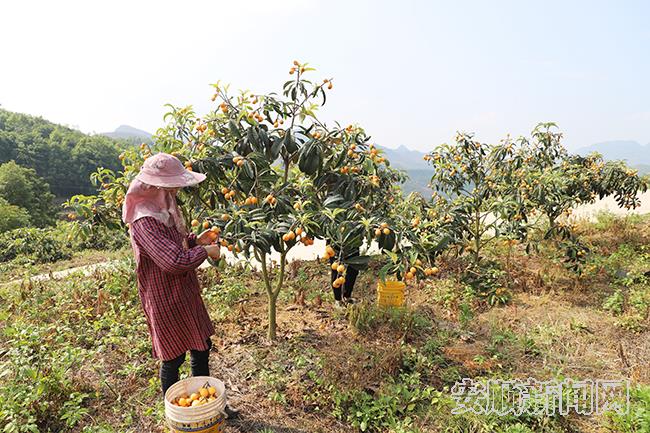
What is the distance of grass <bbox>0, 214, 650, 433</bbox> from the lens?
7.26 ft

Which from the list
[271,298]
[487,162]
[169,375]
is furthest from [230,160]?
[487,162]

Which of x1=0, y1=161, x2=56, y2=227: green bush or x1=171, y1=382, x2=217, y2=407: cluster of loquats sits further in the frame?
x1=0, y1=161, x2=56, y2=227: green bush

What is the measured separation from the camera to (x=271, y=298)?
2.89m

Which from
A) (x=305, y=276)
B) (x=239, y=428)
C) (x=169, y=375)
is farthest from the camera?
(x=305, y=276)

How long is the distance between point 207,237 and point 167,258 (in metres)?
0.37

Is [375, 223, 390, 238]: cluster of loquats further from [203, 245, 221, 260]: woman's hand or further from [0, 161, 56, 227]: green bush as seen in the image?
[0, 161, 56, 227]: green bush

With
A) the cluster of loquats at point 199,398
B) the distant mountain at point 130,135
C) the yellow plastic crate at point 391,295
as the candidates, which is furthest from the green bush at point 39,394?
the distant mountain at point 130,135

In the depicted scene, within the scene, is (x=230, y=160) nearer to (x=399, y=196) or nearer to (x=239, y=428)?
(x=239, y=428)

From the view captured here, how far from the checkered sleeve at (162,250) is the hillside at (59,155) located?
41668 mm

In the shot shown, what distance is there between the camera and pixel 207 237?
6.68 feet

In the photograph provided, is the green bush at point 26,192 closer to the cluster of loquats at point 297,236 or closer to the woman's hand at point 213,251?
the woman's hand at point 213,251

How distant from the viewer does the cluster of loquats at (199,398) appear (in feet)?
5.96

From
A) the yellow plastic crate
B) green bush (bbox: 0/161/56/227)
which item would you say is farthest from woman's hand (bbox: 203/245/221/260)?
green bush (bbox: 0/161/56/227)

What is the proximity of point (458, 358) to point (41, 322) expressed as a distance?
3.38 m
